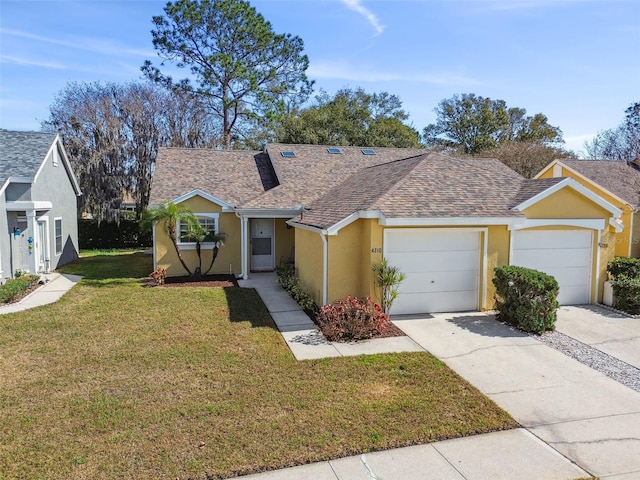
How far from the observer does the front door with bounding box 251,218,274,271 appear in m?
17.6

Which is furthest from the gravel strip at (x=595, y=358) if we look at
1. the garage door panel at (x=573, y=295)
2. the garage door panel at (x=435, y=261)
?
the garage door panel at (x=573, y=295)

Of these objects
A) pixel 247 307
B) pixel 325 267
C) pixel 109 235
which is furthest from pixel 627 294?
pixel 109 235

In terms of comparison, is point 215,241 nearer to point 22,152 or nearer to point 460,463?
point 22,152

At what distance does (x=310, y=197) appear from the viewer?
17000 mm

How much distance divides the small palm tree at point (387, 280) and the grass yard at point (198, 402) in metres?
2.41

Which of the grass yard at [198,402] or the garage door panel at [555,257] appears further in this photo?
the garage door panel at [555,257]

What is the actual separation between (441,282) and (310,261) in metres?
3.81

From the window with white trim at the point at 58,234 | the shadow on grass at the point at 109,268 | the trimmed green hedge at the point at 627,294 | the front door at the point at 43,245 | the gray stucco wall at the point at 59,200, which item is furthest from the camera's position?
the window with white trim at the point at 58,234

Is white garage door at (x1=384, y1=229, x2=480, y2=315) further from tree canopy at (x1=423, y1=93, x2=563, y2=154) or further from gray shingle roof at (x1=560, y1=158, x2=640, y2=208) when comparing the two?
tree canopy at (x1=423, y1=93, x2=563, y2=154)

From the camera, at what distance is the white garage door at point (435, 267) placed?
10.7 metres

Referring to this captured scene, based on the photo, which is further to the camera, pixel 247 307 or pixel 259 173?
pixel 259 173

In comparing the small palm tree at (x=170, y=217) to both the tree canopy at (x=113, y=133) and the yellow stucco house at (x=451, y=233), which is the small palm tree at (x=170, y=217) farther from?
the tree canopy at (x=113, y=133)

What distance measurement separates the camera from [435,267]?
1099cm

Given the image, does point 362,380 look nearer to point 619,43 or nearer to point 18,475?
point 18,475
